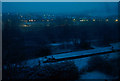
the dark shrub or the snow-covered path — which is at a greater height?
the snow-covered path

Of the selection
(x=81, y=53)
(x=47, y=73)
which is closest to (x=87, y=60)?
(x=81, y=53)

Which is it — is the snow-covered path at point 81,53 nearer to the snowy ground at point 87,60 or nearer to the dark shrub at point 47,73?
the snowy ground at point 87,60

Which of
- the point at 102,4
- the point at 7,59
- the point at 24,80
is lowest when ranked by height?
the point at 24,80

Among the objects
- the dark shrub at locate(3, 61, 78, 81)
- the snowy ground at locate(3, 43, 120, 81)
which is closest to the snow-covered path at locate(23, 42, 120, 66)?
the snowy ground at locate(3, 43, 120, 81)

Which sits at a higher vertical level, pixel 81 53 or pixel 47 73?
pixel 81 53

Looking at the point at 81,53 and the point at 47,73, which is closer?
the point at 47,73

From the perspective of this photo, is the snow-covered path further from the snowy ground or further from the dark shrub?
the dark shrub

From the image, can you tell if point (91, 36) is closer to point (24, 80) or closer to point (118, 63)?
point (118, 63)

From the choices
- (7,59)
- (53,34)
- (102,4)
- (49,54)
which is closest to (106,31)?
(102,4)

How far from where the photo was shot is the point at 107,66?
1854 mm

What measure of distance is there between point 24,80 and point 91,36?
3.96 feet

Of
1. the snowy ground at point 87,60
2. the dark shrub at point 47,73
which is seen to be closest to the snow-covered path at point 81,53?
the snowy ground at point 87,60

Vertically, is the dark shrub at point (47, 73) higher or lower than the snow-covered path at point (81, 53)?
lower

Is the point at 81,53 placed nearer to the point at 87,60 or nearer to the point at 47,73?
the point at 87,60
